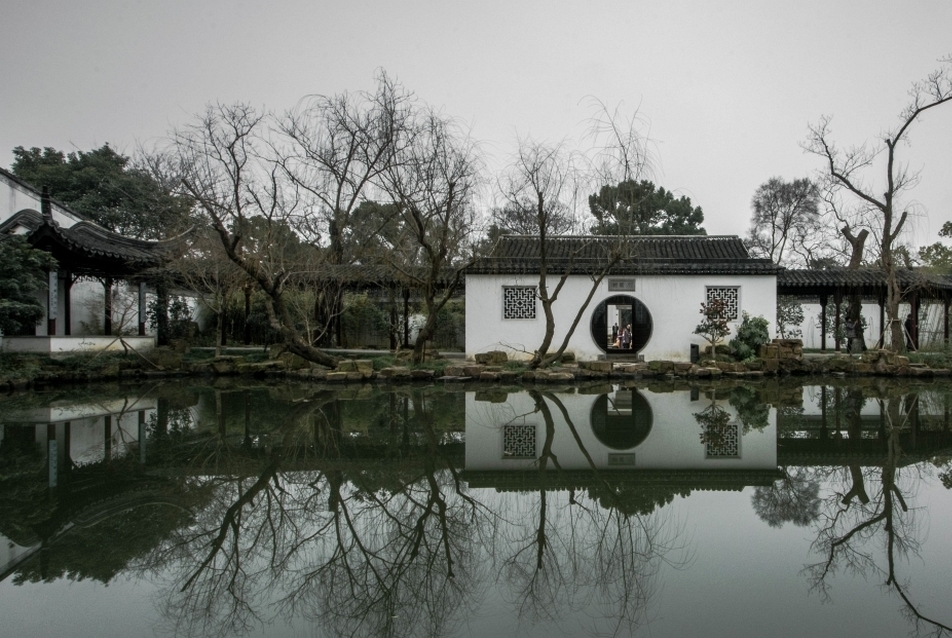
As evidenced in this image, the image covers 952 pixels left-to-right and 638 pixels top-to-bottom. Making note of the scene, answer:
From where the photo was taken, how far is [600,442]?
6062mm

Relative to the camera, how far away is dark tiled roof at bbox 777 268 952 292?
15.3m

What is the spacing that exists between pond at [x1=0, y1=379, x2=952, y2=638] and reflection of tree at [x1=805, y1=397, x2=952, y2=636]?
16mm

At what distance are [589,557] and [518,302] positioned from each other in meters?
11.2

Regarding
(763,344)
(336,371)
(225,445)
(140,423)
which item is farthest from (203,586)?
(763,344)

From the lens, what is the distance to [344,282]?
15789 millimetres

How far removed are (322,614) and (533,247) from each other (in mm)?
13505

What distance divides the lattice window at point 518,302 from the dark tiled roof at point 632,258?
19.1 inches

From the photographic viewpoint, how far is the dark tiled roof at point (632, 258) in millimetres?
14242

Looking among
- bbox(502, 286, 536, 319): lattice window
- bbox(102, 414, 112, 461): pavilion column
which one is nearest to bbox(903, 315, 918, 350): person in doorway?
bbox(502, 286, 536, 319): lattice window

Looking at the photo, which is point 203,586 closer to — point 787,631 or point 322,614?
point 322,614

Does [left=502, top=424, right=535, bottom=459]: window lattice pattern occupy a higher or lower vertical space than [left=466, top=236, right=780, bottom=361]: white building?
lower

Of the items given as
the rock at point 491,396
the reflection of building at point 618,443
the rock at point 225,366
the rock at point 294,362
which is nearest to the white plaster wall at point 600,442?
the reflection of building at point 618,443

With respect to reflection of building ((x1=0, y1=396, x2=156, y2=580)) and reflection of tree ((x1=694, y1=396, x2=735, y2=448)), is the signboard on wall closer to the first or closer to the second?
reflection of tree ((x1=694, y1=396, x2=735, y2=448))

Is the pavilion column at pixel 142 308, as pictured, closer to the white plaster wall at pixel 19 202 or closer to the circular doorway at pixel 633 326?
the white plaster wall at pixel 19 202
